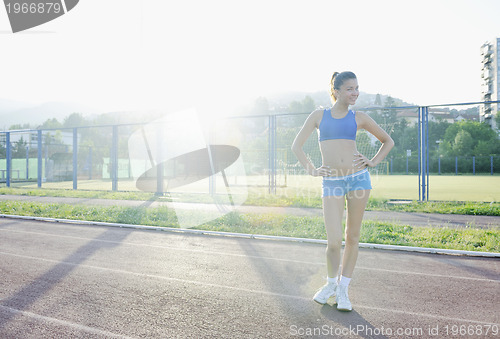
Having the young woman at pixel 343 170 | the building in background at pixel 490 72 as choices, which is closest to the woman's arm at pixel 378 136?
the young woman at pixel 343 170

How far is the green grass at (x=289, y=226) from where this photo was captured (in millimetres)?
6434

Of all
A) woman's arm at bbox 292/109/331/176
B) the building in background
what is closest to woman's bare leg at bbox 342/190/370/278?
woman's arm at bbox 292/109/331/176

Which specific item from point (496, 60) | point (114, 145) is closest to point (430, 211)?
point (114, 145)

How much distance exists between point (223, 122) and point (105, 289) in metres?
11.4

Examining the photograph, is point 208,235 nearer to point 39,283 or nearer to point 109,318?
point 39,283

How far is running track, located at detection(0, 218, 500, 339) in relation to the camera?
120 inches

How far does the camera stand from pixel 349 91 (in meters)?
3.39

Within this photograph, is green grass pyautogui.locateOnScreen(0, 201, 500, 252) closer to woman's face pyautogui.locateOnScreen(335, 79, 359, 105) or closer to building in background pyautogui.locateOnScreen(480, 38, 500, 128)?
woman's face pyautogui.locateOnScreen(335, 79, 359, 105)

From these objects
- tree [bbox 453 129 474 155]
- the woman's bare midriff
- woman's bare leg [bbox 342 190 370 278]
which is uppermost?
tree [bbox 453 129 474 155]

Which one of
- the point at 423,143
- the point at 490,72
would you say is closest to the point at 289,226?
the point at 423,143

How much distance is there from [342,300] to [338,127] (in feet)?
5.26

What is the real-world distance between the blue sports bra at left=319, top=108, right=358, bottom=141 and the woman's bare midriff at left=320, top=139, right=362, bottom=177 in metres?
0.05

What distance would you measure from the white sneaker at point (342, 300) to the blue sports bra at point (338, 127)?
4.66 feet

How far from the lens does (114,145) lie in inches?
690
